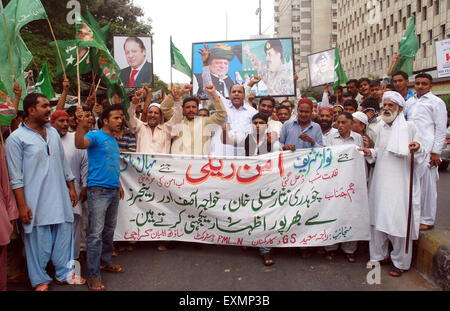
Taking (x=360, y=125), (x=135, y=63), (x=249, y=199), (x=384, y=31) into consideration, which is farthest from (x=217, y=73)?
(x=384, y=31)

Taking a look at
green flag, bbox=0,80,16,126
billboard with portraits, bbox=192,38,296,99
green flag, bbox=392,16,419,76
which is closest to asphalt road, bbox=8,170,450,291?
green flag, bbox=0,80,16,126

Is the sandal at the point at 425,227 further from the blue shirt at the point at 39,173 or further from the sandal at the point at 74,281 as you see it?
the blue shirt at the point at 39,173

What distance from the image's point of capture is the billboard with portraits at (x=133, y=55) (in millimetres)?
6590

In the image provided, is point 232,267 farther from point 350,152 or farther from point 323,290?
point 350,152

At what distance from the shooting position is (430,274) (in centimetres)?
371

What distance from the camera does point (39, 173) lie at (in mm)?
3516

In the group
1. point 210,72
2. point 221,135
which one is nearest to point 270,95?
point 210,72

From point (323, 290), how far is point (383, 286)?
61 centimetres

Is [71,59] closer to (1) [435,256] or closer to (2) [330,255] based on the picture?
(2) [330,255]

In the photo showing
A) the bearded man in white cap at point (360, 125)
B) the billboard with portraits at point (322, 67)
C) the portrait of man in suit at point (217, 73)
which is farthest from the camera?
the billboard with portraits at point (322, 67)

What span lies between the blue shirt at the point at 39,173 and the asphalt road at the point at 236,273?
747mm

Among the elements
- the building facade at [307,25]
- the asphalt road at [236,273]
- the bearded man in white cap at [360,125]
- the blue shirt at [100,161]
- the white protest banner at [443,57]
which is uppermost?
the building facade at [307,25]

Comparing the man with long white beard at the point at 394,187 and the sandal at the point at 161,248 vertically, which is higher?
the man with long white beard at the point at 394,187

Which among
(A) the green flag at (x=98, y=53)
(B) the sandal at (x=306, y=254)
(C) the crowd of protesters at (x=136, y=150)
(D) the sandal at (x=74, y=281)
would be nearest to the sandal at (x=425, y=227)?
(C) the crowd of protesters at (x=136, y=150)
